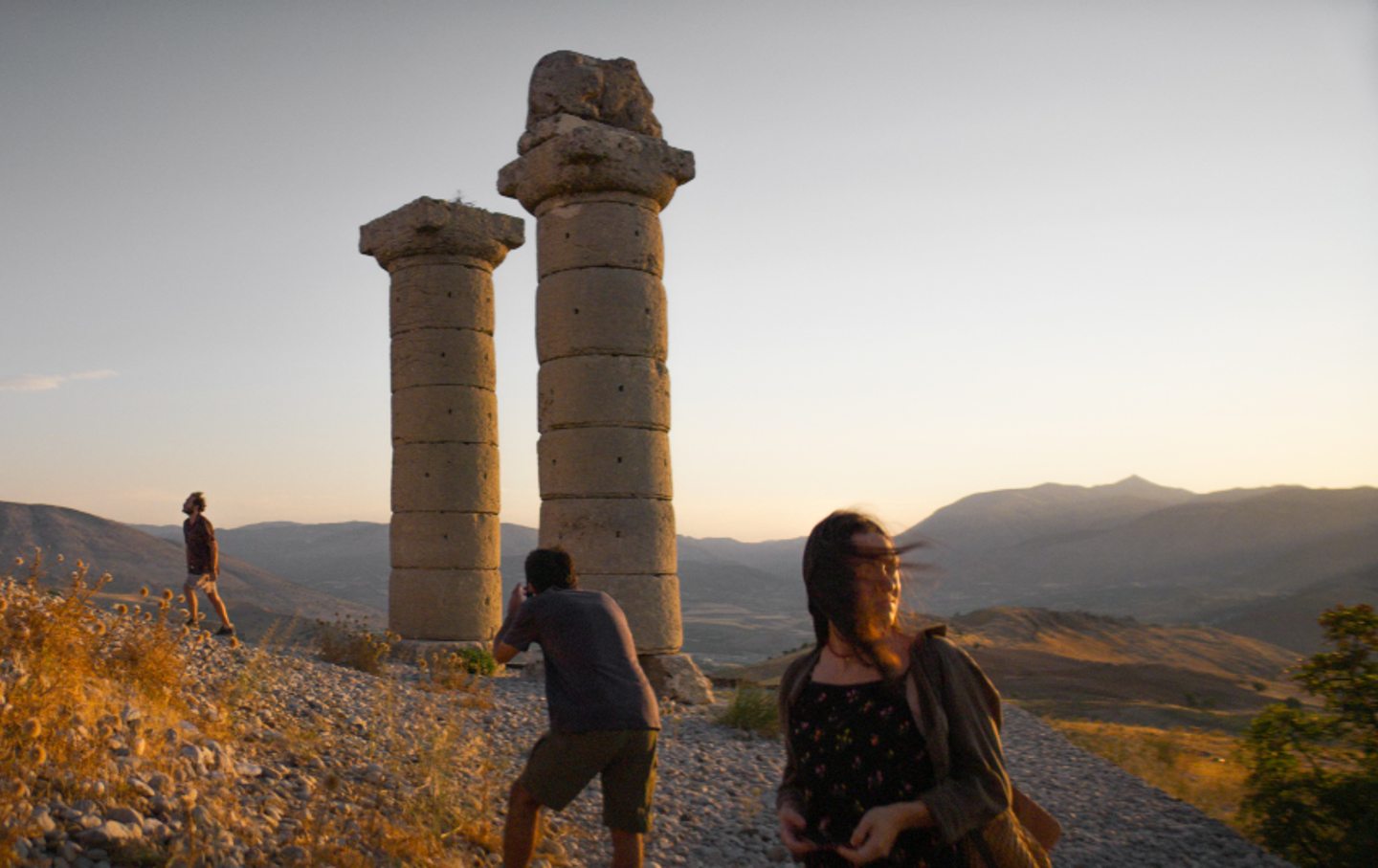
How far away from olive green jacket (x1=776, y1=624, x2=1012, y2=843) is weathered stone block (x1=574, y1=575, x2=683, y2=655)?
9539mm

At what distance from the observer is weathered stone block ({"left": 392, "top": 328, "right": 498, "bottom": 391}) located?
603 inches

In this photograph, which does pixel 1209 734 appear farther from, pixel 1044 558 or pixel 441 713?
pixel 1044 558

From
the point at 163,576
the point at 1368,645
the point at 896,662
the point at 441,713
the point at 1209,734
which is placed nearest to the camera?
the point at 896,662

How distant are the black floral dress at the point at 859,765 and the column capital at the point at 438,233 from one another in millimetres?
13462

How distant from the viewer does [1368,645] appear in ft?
24.0

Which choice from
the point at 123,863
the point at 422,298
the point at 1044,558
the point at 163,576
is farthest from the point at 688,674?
the point at 1044,558

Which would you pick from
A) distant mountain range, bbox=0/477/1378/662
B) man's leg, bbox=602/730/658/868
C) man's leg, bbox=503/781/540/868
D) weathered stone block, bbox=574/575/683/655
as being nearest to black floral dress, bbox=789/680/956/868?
man's leg, bbox=602/730/658/868

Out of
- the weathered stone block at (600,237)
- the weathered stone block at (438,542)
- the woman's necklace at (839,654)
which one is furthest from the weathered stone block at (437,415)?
the woman's necklace at (839,654)

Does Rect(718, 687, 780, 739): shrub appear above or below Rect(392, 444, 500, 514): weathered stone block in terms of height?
below

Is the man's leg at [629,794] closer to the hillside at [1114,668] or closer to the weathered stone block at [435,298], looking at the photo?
the hillside at [1114,668]

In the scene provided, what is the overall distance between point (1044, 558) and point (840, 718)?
103m

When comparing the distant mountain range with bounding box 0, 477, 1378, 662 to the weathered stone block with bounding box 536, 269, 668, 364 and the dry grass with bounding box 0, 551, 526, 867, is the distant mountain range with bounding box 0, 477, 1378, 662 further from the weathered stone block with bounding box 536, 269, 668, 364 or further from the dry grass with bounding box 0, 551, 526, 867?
the dry grass with bounding box 0, 551, 526, 867

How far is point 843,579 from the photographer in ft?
9.24

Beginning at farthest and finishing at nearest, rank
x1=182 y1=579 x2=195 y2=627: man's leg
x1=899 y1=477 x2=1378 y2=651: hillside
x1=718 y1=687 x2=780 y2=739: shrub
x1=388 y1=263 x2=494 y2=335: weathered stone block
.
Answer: x1=899 y1=477 x2=1378 y2=651: hillside
x1=388 y1=263 x2=494 y2=335: weathered stone block
x1=182 y1=579 x2=195 y2=627: man's leg
x1=718 y1=687 x2=780 y2=739: shrub
